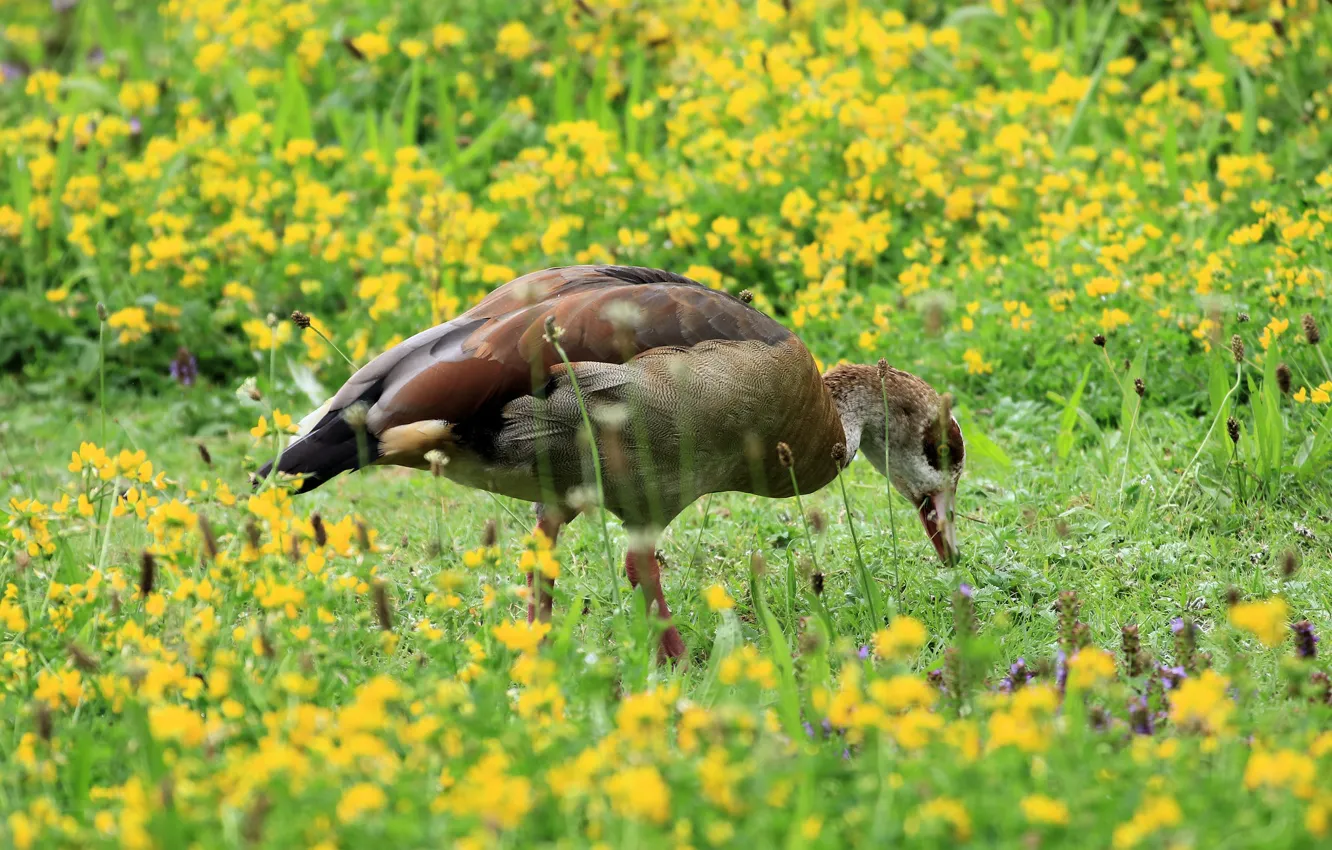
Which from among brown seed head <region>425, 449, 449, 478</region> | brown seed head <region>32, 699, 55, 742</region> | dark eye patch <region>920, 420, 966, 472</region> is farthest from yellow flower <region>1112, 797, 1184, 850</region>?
dark eye patch <region>920, 420, 966, 472</region>

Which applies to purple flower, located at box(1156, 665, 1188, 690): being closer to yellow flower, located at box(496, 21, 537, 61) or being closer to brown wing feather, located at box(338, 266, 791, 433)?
brown wing feather, located at box(338, 266, 791, 433)

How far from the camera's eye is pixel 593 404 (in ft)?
12.2

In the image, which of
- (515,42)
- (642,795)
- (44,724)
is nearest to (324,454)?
(44,724)

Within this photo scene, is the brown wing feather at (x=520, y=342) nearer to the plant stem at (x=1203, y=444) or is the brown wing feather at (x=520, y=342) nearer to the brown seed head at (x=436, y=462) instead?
the brown seed head at (x=436, y=462)

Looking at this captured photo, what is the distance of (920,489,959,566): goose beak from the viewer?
167 inches

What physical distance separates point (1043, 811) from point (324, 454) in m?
2.08

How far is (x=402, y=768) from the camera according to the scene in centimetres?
232

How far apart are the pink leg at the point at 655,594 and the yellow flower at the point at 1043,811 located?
6.15 feet

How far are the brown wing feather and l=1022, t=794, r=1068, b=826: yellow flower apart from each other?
1903 millimetres

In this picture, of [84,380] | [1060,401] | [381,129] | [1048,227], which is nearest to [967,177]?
[1048,227]

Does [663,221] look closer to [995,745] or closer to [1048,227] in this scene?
[1048,227]

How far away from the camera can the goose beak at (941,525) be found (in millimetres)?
4238

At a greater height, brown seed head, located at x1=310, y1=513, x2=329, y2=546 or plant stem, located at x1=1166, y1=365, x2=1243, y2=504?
brown seed head, located at x1=310, y1=513, x2=329, y2=546

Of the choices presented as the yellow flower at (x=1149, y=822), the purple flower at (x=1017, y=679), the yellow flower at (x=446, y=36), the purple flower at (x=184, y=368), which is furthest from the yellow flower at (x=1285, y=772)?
the yellow flower at (x=446, y=36)
